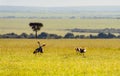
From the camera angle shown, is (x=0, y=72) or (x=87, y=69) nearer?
(x=0, y=72)

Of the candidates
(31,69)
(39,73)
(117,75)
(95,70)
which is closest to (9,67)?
(31,69)

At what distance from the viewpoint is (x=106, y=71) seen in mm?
17031

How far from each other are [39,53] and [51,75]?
471 inches

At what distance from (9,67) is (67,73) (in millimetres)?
3728

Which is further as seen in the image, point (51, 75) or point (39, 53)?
point (39, 53)

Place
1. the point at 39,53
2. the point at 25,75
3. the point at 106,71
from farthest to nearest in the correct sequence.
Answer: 1. the point at 39,53
2. the point at 106,71
3. the point at 25,75

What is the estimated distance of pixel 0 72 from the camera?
16422mm

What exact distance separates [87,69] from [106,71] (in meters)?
1.01

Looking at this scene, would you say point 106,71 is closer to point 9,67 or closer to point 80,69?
point 80,69

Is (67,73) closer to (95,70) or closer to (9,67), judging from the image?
(95,70)

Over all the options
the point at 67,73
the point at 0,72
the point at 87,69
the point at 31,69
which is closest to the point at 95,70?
the point at 87,69

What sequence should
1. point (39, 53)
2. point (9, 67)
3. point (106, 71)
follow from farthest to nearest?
point (39, 53) < point (9, 67) < point (106, 71)

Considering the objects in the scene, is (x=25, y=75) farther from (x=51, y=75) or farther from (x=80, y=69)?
(x=80, y=69)

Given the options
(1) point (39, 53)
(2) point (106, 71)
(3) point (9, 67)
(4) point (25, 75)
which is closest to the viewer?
(4) point (25, 75)
